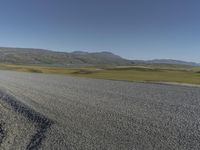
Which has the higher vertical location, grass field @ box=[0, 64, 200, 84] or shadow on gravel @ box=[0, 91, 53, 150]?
shadow on gravel @ box=[0, 91, 53, 150]

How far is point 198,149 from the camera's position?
800 centimetres

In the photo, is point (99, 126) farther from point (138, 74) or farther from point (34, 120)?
point (138, 74)

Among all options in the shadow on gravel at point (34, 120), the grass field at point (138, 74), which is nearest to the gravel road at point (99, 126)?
the shadow on gravel at point (34, 120)

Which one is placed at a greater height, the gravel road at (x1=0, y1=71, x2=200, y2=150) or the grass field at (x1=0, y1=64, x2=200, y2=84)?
the gravel road at (x1=0, y1=71, x2=200, y2=150)

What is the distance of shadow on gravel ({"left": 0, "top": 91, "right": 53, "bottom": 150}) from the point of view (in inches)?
331

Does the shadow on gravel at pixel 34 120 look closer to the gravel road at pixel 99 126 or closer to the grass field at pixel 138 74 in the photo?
the gravel road at pixel 99 126

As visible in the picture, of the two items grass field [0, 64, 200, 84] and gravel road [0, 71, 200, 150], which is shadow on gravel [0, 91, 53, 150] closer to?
gravel road [0, 71, 200, 150]

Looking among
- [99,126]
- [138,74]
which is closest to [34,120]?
[99,126]

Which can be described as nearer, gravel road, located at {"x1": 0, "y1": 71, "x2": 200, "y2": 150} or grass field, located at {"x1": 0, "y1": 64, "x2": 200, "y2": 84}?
gravel road, located at {"x1": 0, "y1": 71, "x2": 200, "y2": 150}

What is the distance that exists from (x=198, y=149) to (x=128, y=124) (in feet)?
10.8

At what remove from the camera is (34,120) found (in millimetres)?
11469

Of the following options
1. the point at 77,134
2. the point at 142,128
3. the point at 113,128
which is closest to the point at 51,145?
the point at 77,134

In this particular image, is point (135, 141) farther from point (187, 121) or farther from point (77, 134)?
point (187, 121)

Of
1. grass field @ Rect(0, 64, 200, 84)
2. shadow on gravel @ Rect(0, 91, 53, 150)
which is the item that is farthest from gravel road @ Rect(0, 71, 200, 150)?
grass field @ Rect(0, 64, 200, 84)
